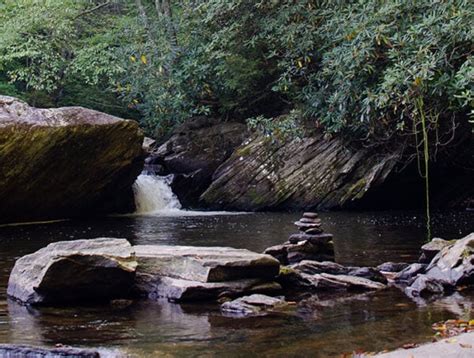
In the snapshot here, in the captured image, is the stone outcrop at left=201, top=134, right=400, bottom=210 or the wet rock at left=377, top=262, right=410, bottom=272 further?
the stone outcrop at left=201, top=134, right=400, bottom=210

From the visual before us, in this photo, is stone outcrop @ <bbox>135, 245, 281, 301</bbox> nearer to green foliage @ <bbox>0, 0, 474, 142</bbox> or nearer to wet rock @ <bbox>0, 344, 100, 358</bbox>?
wet rock @ <bbox>0, 344, 100, 358</bbox>

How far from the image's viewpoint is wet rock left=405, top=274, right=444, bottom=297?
28.5 ft

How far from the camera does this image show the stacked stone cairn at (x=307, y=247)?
10.4 metres

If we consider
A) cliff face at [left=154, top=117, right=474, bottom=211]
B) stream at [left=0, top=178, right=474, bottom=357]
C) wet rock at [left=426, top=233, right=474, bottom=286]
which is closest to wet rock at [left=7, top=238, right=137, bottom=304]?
stream at [left=0, top=178, right=474, bottom=357]

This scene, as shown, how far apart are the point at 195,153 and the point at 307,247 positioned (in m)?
13.0

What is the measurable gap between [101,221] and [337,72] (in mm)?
7257

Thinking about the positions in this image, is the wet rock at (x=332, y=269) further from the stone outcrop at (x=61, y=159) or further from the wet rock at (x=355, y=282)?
the stone outcrop at (x=61, y=159)

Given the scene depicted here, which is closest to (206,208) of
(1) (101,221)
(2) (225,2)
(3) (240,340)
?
(1) (101,221)

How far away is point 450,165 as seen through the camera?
68.8 feet

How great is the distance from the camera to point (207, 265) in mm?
8602

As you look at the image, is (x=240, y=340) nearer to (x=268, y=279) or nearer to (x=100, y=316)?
(x=100, y=316)

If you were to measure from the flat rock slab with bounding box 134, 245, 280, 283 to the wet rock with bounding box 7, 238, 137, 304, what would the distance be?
326 mm

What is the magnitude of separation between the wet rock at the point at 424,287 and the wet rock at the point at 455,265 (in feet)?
0.56

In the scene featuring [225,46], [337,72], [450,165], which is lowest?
[450,165]
